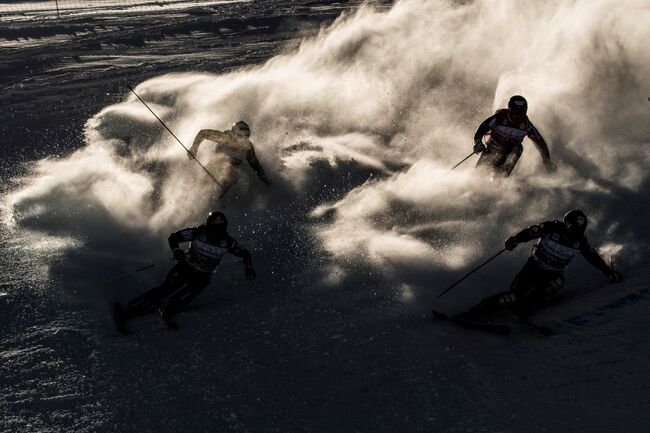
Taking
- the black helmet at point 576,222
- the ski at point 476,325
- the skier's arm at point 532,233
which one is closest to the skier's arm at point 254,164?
the ski at point 476,325

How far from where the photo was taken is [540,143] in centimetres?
1234

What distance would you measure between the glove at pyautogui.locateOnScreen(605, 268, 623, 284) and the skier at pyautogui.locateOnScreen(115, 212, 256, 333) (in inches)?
186

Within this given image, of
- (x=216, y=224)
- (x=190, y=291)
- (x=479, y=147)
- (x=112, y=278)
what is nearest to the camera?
(x=216, y=224)

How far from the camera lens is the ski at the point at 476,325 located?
26.8 feet

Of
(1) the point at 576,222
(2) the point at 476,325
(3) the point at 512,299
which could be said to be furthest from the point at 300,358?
(1) the point at 576,222

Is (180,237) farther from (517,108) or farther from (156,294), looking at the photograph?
(517,108)

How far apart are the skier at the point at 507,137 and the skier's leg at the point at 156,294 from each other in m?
5.92

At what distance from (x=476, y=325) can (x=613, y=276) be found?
6.41 feet

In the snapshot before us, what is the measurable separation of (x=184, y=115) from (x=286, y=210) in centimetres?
739

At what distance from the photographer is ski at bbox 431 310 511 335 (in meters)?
8.18

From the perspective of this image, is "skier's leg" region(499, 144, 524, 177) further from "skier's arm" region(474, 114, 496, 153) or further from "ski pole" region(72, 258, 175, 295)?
"ski pole" region(72, 258, 175, 295)

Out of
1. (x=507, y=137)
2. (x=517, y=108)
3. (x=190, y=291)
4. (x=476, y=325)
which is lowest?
(x=476, y=325)

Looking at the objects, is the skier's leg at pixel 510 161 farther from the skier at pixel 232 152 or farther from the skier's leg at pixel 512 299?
the skier at pixel 232 152

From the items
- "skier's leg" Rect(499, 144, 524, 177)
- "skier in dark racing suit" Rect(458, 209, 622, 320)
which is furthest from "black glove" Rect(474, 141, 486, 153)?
"skier in dark racing suit" Rect(458, 209, 622, 320)
